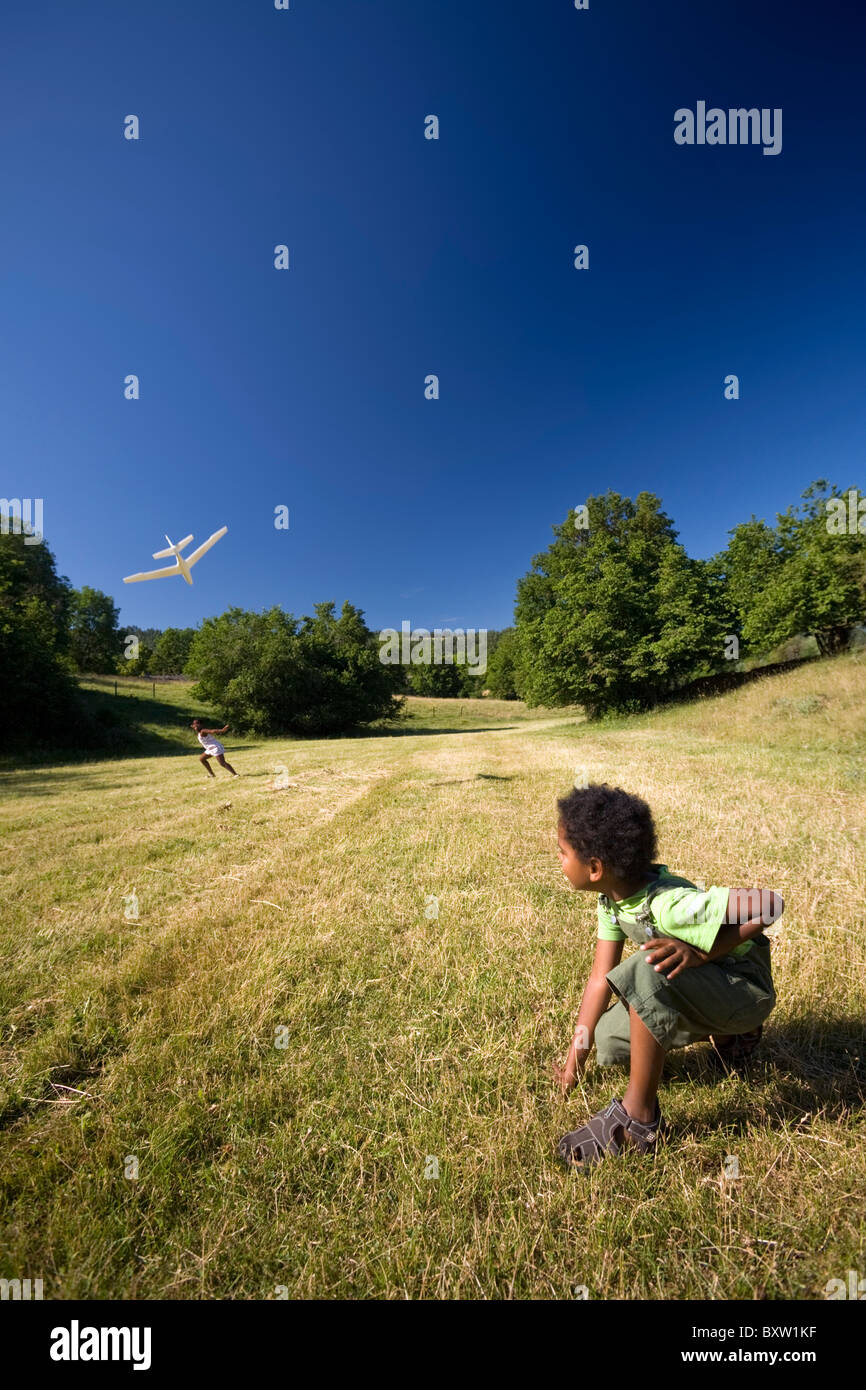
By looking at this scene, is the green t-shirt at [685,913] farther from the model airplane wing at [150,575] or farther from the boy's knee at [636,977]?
the model airplane wing at [150,575]

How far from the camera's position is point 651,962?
203 centimetres

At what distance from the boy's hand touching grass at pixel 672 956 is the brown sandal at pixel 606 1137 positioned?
71 centimetres

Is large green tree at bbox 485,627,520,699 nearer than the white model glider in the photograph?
No

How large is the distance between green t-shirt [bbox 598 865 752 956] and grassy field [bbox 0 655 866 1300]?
931 millimetres

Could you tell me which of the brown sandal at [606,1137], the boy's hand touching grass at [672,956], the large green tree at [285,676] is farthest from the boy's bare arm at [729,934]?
the large green tree at [285,676]

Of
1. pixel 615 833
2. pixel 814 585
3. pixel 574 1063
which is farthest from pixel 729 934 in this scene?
pixel 814 585

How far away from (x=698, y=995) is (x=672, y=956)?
0.30 m

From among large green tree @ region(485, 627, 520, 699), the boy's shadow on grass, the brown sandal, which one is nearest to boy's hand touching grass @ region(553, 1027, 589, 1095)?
the brown sandal

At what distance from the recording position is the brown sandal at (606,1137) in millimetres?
2020

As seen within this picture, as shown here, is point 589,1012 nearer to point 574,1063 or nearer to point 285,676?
point 574,1063

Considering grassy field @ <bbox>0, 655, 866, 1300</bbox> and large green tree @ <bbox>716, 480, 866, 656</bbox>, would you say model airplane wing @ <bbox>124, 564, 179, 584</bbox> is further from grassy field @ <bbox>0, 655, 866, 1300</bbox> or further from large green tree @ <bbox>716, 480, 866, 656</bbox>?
large green tree @ <bbox>716, 480, 866, 656</bbox>

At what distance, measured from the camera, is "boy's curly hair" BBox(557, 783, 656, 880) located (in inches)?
90.4

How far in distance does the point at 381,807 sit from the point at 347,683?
33.8 meters
